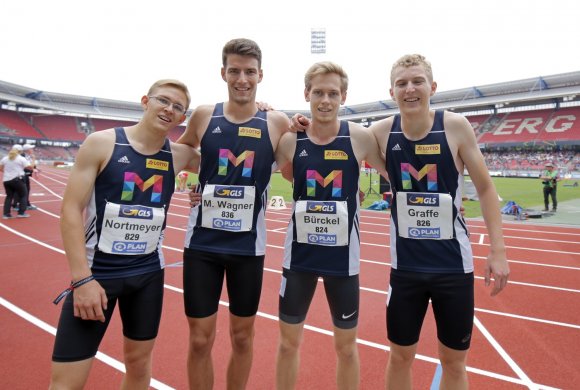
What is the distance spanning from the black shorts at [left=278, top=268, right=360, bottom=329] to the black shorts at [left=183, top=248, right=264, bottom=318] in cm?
24

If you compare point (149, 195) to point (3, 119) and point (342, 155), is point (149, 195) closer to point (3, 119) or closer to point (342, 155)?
point (342, 155)

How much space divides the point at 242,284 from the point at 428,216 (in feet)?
4.37

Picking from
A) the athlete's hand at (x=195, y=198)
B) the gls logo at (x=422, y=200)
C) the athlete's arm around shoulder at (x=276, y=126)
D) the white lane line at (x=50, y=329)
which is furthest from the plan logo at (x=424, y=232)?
the white lane line at (x=50, y=329)

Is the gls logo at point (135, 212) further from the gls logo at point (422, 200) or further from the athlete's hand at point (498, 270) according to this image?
the athlete's hand at point (498, 270)

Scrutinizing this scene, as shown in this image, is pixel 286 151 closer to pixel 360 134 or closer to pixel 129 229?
pixel 360 134

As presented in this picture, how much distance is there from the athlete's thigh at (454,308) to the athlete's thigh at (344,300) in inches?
19.7

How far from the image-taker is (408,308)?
7.29 ft

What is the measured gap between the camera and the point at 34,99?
177ft

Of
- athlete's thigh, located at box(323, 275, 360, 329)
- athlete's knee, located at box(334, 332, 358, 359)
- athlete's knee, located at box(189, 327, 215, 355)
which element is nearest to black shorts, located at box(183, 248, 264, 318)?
athlete's knee, located at box(189, 327, 215, 355)

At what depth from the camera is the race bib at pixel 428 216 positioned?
223 cm

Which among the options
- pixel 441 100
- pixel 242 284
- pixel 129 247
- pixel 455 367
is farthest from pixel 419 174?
pixel 441 100

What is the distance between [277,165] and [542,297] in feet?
14.3

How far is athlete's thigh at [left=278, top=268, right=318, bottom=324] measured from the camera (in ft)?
7.80

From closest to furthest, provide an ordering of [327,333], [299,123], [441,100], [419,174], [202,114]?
[419,174], [299,123], [202,114], [327,333], [441,100]
